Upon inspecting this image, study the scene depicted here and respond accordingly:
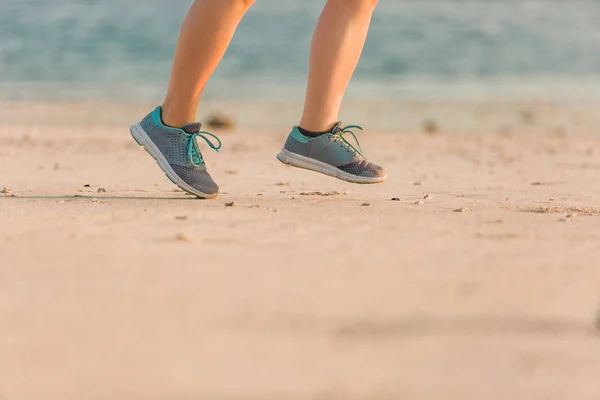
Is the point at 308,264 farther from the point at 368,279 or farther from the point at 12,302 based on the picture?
the point at 12,302

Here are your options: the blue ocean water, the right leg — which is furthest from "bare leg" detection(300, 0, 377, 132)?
the blue ocean water

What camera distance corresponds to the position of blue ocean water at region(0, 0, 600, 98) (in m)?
11.9

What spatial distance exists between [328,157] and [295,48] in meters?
12.4

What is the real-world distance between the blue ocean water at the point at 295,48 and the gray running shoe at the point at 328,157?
24.8 feet

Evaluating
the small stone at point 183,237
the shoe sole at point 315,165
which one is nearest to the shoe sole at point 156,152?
the shoe sole at point 315,165

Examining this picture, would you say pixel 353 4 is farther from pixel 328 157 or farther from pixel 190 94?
pixel 190 94

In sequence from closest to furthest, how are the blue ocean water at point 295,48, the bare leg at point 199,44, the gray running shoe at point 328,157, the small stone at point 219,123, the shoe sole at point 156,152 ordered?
1. the bare leg at point 199,44
2. the shoe sole at point 156,152
3. the gray running shoe at point 328,157
4. the small stone at point 219,123
5. the blue ocean water at point 295,48

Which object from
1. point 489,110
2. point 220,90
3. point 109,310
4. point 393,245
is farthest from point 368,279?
point 220,90

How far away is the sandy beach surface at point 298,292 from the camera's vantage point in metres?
1.46

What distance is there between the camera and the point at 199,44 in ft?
10.0

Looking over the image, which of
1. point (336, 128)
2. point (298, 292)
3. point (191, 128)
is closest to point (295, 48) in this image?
point (336, 128)

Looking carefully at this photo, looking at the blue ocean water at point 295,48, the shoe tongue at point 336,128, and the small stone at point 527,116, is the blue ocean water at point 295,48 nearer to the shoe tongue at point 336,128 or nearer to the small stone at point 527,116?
the small stone at point 527,116

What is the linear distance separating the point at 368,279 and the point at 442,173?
2611 mm

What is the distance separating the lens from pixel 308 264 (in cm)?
213
